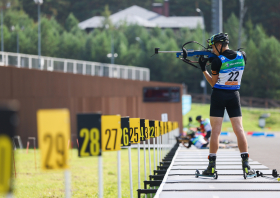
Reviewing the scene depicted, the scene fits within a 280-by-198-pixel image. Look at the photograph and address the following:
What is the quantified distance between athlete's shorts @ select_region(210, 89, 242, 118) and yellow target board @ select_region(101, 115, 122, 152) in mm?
2007

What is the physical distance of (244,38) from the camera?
81500 millimetres

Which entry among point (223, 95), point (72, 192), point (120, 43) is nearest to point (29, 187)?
point (72, 192)

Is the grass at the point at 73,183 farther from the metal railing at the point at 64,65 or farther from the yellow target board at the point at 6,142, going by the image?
the metal railing at the point at 64,65

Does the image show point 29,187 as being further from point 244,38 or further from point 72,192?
point 244,38

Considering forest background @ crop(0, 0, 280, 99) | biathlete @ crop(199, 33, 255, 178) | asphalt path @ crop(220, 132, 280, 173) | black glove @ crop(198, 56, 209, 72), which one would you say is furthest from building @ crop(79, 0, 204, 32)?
biathlete @ crop(199, 33, 255, 178)

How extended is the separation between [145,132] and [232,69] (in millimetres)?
2737

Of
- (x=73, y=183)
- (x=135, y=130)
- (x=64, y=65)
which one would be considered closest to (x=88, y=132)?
(x=135, y=130)

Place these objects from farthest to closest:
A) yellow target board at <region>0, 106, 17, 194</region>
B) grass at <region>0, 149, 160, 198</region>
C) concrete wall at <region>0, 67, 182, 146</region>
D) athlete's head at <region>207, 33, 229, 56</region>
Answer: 1. concrete wall at <region>0, 67, 182, 146</region>
2. grass at <region>0, 149, 160, 198</region>
3. athlete's head at <region>207, 33, 229, 56</region>
4. yellow target board at <region>0, 106, 17, 194</region>

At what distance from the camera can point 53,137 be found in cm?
420

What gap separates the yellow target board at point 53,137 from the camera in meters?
4.13

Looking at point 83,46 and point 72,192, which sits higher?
point 83,46

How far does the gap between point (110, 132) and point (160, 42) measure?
261ft

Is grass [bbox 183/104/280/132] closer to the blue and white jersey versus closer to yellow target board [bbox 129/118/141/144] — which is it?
yellow target board [bbox 129/118/141/144]

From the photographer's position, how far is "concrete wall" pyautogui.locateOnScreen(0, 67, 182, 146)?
97.5 feet
